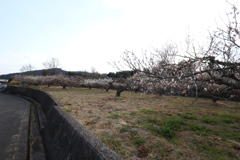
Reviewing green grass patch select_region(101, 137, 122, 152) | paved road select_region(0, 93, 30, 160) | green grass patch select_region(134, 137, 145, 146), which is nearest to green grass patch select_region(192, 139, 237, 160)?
green grass patch select_region(134, 137, 145, 146)

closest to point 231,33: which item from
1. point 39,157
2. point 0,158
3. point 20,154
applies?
point 39,157

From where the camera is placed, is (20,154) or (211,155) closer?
(211,155)

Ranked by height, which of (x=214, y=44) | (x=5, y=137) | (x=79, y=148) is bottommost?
(x=5, y=137)

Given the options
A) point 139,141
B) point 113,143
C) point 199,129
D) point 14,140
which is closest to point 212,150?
point 199,129

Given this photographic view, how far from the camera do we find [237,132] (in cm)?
444

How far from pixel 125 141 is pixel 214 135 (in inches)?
113

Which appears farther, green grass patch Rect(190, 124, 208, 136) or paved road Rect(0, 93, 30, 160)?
green grass patch Rect(190, 124, 208, 136)

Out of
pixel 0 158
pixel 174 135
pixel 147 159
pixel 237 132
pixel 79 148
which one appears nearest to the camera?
pixel 79 148

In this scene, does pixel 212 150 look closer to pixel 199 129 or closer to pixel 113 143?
pixel 199 129

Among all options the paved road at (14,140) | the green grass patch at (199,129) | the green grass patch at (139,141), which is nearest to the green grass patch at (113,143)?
the green grass patch at (139,141)

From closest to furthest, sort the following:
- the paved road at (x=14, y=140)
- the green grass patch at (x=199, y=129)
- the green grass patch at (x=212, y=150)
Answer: the green grass patch at (x=212, y=150) → the paved road at (x=14, y=140) → the green grass patch at (x=199, y=129)

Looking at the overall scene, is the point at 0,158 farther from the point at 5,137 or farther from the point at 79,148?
the point at 79,148

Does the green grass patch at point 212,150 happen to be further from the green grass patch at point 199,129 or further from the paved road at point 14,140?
the paved road at point 14,140

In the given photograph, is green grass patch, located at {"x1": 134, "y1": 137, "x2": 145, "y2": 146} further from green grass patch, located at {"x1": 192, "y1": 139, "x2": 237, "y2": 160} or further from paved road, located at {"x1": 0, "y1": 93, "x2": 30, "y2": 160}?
paved road, located at {"x1": 0, "y1": 93, "x2": 30, "y2": 160}
